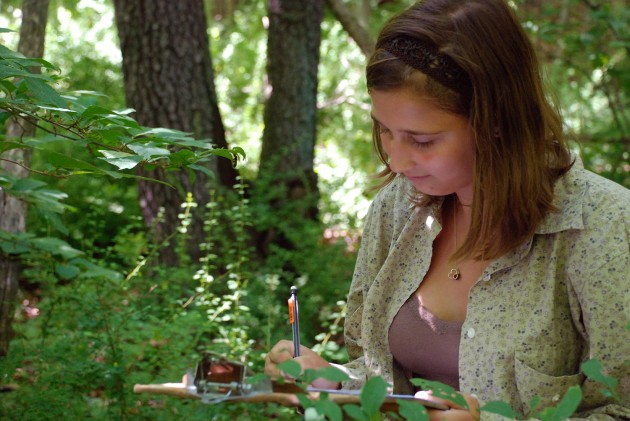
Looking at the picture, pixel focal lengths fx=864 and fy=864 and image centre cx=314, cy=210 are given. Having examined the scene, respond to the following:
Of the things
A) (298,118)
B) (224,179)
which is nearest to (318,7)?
(298,118)

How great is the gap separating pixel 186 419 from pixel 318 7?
3.12 meters

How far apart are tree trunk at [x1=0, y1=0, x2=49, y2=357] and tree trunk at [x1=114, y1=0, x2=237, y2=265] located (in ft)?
2.57

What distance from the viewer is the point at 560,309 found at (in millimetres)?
1793

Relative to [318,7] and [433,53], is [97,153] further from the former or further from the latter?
[318,7]

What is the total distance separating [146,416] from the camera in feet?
8.61

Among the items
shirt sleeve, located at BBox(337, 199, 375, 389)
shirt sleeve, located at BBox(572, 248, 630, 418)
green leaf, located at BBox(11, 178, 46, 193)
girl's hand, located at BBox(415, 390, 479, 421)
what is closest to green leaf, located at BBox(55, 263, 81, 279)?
green leaf, located at BBox(11, 178, 46, 193)

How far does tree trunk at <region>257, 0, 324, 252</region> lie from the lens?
4.91m

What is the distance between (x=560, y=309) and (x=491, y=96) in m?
0.46

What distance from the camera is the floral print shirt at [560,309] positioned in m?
1.70

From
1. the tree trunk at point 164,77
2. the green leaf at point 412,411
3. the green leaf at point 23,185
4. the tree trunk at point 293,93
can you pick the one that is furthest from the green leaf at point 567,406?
the tree trunk at point 293,93

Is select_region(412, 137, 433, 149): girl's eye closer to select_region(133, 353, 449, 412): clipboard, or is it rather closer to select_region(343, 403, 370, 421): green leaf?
select_region(133, 353, 449, 412): clipboard

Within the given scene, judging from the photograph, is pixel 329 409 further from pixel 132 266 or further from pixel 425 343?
pixel 132 266

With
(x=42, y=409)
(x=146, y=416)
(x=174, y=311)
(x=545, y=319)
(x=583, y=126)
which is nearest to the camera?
(x=545, y=319)

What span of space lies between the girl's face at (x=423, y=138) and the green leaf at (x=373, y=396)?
704mm
